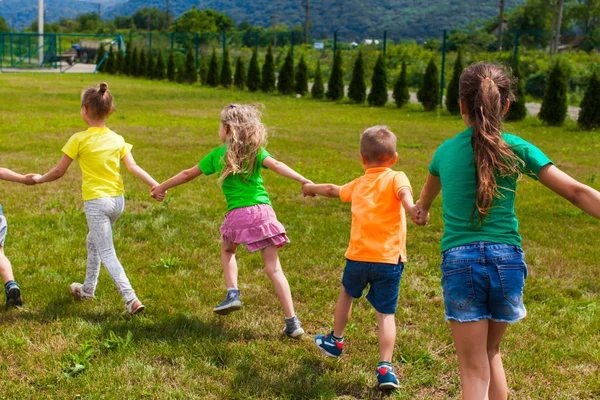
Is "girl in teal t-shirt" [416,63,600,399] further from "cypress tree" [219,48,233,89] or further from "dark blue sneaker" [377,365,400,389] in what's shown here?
"cypress tree" [219,48,233,89]

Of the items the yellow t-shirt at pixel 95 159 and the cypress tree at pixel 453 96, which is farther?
the cypress tree at pixel 453 96

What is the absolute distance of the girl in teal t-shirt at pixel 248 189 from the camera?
400 centimetres

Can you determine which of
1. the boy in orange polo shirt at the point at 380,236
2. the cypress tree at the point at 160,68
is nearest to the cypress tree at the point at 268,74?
the cypress tree at the point at 160,68

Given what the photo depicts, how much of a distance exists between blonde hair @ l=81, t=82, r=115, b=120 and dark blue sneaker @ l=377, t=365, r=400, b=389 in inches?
103

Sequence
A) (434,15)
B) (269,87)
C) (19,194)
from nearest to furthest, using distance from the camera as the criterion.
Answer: (19,194), (269,87), (434,15)

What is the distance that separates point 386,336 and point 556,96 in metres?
15.3

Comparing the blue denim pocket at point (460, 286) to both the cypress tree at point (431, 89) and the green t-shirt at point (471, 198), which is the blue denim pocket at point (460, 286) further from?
the cypress tree at point (431, 89)

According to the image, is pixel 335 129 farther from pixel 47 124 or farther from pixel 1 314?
pixel 1 314

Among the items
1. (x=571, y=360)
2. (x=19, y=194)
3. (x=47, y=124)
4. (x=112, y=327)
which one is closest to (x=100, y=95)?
(x=112, y=327)

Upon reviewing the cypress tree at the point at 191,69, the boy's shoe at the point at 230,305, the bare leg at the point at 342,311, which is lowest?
the boy's shoe at the point at 230,305

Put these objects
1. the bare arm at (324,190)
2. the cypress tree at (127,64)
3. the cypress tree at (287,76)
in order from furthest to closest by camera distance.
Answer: the cypress tree at (127,64) < the cypress tree at (287,76) < the bare arm at (324,190)

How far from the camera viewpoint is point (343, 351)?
Answer: 386 centimetres

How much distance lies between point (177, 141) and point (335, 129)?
4.54 m

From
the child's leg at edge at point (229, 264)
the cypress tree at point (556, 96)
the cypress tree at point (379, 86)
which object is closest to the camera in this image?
the child's leg at edge at point (229, 264)
